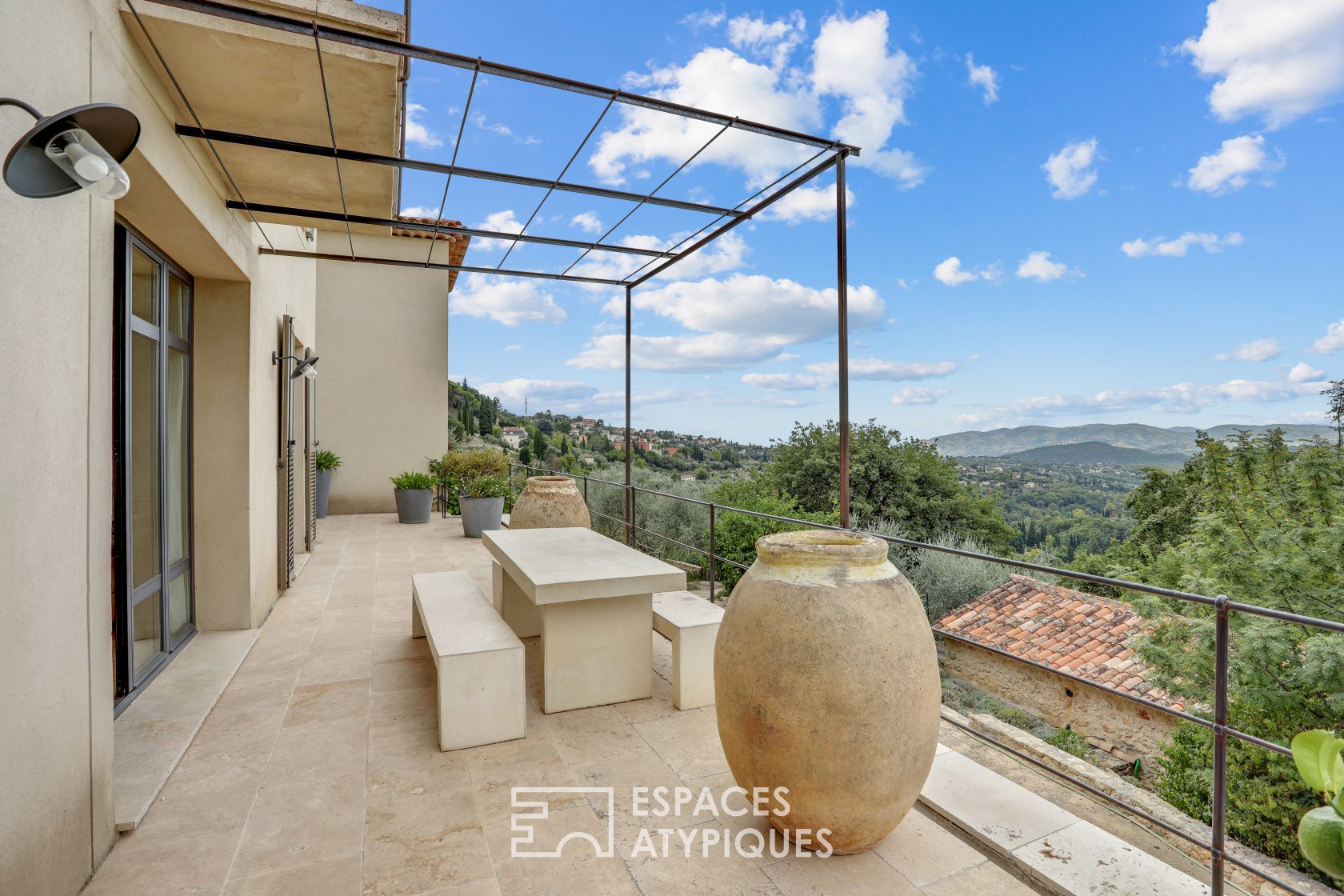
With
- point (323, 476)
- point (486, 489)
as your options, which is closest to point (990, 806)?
point (486, 489)

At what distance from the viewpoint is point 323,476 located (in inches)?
374

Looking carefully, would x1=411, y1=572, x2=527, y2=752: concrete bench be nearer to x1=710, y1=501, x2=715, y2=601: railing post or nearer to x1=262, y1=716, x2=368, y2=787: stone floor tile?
x1=262, y1=716, x2=368, y2=787: stone floor tile

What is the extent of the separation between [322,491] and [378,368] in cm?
211

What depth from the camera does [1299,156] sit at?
22516mm

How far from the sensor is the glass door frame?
2.98 meters

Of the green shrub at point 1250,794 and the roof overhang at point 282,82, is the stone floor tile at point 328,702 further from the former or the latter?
the green shrub at point 1250,794

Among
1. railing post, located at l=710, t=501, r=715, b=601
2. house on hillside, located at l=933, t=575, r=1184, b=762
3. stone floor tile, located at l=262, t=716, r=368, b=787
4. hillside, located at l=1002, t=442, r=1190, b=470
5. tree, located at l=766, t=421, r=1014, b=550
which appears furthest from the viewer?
hillside, located at l=1002, t=442, r=1190, b=470

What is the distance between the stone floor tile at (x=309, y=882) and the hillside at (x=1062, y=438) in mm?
17763

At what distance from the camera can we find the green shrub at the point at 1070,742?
23.9 feet

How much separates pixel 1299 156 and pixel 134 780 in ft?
109

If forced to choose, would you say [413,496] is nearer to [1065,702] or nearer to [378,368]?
[378,368]

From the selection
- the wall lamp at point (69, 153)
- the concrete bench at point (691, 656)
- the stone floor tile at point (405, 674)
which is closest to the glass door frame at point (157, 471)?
the stone floor tile at point (405, 674)

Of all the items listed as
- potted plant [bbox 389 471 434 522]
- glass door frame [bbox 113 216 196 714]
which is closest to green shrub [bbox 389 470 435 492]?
potted plant [bbox 389 471 434 522]

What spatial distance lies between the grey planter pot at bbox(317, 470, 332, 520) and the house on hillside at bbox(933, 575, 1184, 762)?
28.9ft
